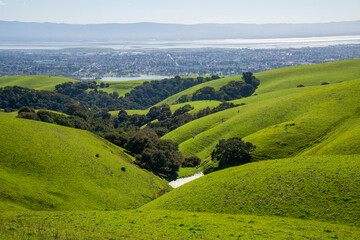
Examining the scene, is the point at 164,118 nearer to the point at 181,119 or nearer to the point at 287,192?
the point at 181,119

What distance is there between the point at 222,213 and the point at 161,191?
74.5 feet

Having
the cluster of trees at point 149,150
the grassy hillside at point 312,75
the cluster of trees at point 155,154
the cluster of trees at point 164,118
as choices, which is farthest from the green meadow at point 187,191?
the grassy hillside at point 312,75

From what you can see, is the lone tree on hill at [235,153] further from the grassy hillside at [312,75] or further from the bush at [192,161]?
the grassy hillside at [312,75]

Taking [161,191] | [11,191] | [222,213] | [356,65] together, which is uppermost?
[356,65]

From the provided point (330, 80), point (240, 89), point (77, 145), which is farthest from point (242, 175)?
point (240, 89)

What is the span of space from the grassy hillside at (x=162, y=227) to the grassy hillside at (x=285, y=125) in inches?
1011

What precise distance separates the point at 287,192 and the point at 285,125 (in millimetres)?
37325

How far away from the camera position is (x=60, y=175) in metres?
44.8

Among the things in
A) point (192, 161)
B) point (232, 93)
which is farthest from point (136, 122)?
point (192, 161)

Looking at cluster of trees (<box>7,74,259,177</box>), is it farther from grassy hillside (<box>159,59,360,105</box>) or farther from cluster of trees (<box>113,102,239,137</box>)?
grassy hillside (<box>159,59,360,105</box>)

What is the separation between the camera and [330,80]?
15838cm

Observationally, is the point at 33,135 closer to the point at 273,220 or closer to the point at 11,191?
the point at 11,191

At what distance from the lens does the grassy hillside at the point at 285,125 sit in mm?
63844

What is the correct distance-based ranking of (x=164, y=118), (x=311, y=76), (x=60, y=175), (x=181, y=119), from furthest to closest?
A: (x=311, y=76) → (x=164, y=118) → (x=181, y=119) → (x=60, y=175)
